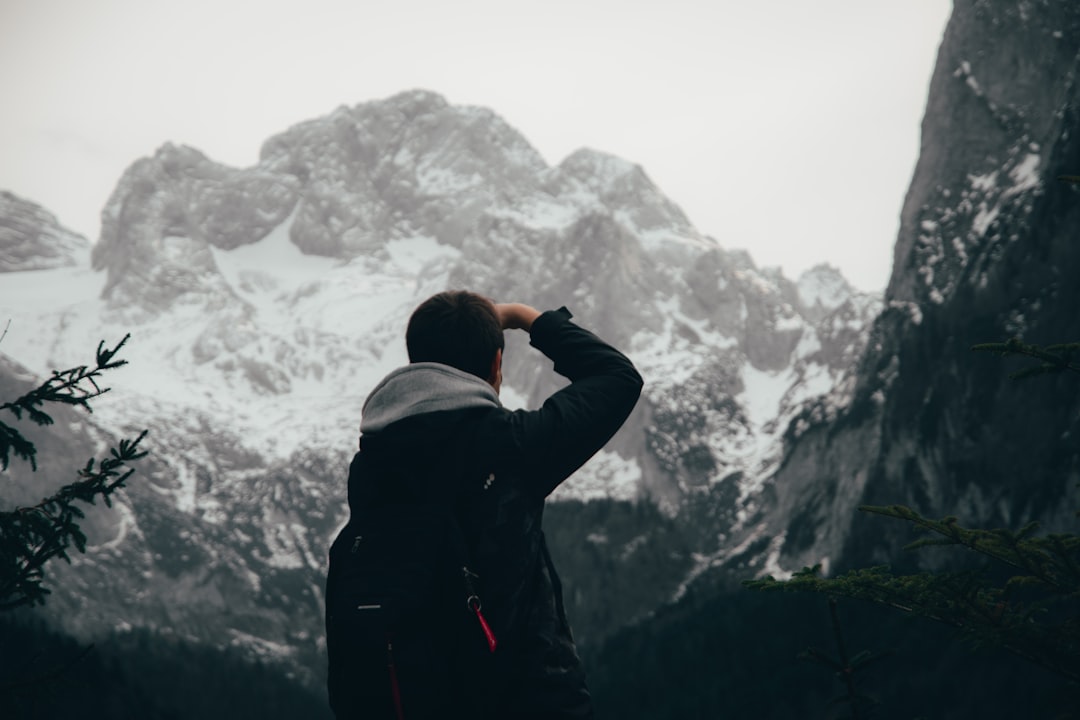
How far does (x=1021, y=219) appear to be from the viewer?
13788cm

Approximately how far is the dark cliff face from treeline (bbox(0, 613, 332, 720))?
86548 millimetres

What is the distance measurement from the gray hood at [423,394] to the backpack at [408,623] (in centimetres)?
46

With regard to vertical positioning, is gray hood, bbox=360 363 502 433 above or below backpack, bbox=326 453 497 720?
above

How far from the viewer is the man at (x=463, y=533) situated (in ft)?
15.2

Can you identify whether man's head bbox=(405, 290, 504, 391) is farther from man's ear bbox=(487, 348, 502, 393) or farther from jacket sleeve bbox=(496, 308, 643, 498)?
jacket sleeve bbox=(496, 308, 643, 498)

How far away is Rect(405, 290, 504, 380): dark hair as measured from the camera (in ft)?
17.6

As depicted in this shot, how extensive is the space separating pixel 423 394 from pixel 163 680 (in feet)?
512

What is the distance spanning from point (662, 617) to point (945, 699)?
75.6 metres

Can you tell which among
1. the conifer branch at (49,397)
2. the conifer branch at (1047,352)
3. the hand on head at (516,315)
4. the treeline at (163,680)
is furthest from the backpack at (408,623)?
the treeline at (163,680)

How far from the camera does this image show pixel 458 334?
5.39 metres

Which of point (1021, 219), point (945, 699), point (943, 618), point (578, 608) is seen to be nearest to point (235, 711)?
point (578, 608)

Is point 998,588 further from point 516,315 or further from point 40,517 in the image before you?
point 40,517

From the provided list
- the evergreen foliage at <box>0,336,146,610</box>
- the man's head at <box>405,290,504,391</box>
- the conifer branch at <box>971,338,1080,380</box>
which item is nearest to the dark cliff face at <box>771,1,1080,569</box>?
the conifer branch at <box>971,338,1080,380</box>

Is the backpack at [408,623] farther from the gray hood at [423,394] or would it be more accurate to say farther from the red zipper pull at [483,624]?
the gray hood at [423,394]
